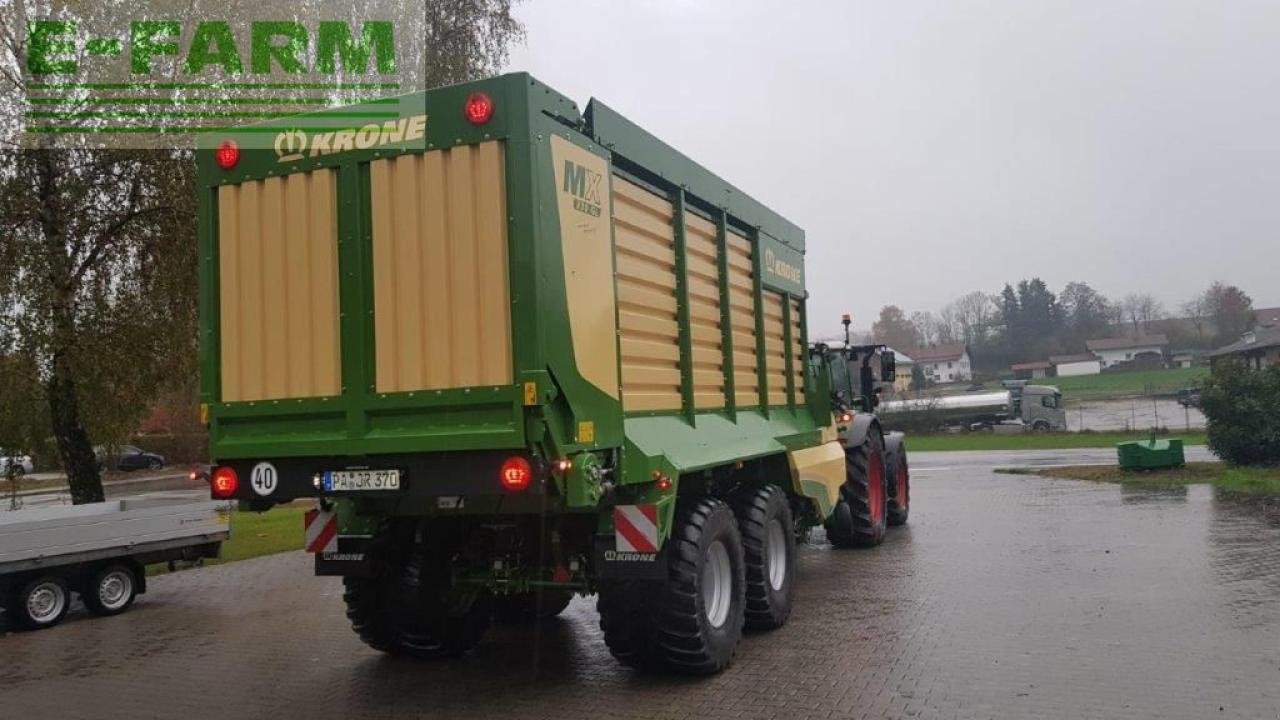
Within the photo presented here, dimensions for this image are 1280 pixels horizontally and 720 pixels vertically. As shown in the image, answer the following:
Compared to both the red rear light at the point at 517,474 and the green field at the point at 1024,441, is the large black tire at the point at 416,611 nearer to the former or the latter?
the red rear light at the point at 517,474

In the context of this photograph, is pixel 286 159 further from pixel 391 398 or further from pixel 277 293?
pixel 391 398

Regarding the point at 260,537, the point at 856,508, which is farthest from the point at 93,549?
the point at 856,508

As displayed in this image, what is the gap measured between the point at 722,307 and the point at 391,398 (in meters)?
3.02

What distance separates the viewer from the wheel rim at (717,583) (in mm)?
6453

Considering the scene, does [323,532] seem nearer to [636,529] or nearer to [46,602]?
[636,529]

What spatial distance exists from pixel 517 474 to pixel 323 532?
2.14 m

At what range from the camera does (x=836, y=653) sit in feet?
22.3

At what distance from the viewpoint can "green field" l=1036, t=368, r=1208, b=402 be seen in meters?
57.1

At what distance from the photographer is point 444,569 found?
6742mm

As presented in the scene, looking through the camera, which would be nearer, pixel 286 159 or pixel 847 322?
pixel 286 159

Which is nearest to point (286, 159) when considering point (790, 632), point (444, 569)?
point (444, 569)

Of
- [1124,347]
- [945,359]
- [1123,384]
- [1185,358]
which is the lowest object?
[1123,384]

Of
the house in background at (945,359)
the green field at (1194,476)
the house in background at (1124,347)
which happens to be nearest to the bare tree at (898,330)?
the house in background at (945,359)

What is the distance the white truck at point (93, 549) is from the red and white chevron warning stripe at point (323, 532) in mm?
4115
